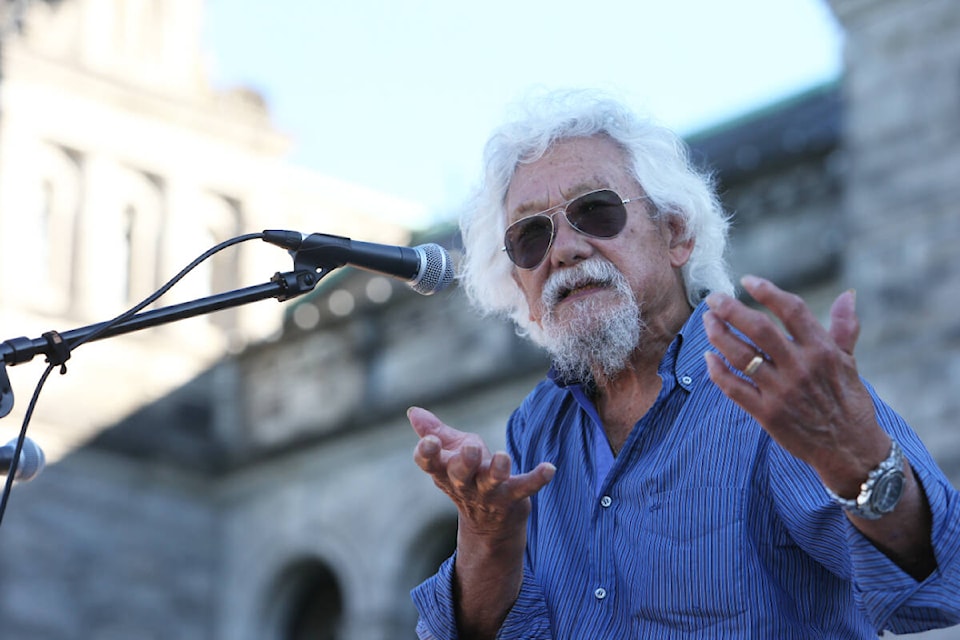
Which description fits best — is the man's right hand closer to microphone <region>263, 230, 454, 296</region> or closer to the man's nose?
microphone <region>263, 230, 454, 296</region>

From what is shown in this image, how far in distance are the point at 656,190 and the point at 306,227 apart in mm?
15026

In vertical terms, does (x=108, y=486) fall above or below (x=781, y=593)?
above

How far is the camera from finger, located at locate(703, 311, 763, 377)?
2.57 meters

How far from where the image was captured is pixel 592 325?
142 inches

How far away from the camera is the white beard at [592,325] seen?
3.58 meters

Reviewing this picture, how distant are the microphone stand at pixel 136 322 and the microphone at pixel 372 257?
35 millimetres

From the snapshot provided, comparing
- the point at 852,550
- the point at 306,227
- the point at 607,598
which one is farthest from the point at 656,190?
the point at 306,227

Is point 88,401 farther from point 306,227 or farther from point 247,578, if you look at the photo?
point 306,227

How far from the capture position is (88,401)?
51.0 ft

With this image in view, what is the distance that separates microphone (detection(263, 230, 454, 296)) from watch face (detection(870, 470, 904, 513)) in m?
1.23

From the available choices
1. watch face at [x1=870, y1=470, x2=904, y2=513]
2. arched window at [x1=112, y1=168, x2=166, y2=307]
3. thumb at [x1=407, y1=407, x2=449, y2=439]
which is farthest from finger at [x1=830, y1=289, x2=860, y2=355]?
arched window at [x1=112, y1=168, x2=166, y2=307]

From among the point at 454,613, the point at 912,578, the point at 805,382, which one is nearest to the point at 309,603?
the point at 454,613

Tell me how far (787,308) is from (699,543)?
31.3 inches

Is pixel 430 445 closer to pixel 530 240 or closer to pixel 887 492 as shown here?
pixel 887 492
